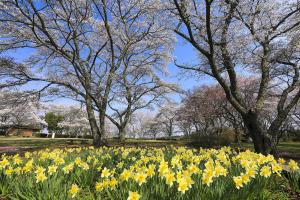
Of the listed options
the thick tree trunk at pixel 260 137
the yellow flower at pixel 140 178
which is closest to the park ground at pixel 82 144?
the thick tree trunk at pixel 260 137

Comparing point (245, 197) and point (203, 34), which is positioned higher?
point (203, 34)

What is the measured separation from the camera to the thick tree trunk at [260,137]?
968 cm

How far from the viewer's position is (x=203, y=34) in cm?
1088

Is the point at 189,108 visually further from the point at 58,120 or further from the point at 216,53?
the point at 58,120

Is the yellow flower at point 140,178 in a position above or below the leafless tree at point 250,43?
below

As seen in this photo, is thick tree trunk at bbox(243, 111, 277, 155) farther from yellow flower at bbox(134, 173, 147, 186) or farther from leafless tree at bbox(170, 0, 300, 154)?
yellow flower at bbox(134, 173, 147, 186)

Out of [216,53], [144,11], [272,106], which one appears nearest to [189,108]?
[272,106]

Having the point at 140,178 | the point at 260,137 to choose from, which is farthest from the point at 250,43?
the point at 140,178

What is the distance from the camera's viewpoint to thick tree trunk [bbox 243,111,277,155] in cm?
968

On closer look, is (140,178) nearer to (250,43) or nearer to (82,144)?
(250,43)

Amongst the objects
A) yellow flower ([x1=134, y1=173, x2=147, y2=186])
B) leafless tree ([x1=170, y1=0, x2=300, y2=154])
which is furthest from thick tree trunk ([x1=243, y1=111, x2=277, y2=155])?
yellow flower ([x1=134, y1=173, x2=147, y2=186])

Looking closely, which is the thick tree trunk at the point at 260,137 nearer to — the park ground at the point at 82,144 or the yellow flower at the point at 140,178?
the park ground at the point at 82,144

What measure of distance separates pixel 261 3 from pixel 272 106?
73.3 ft

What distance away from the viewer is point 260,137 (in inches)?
387
